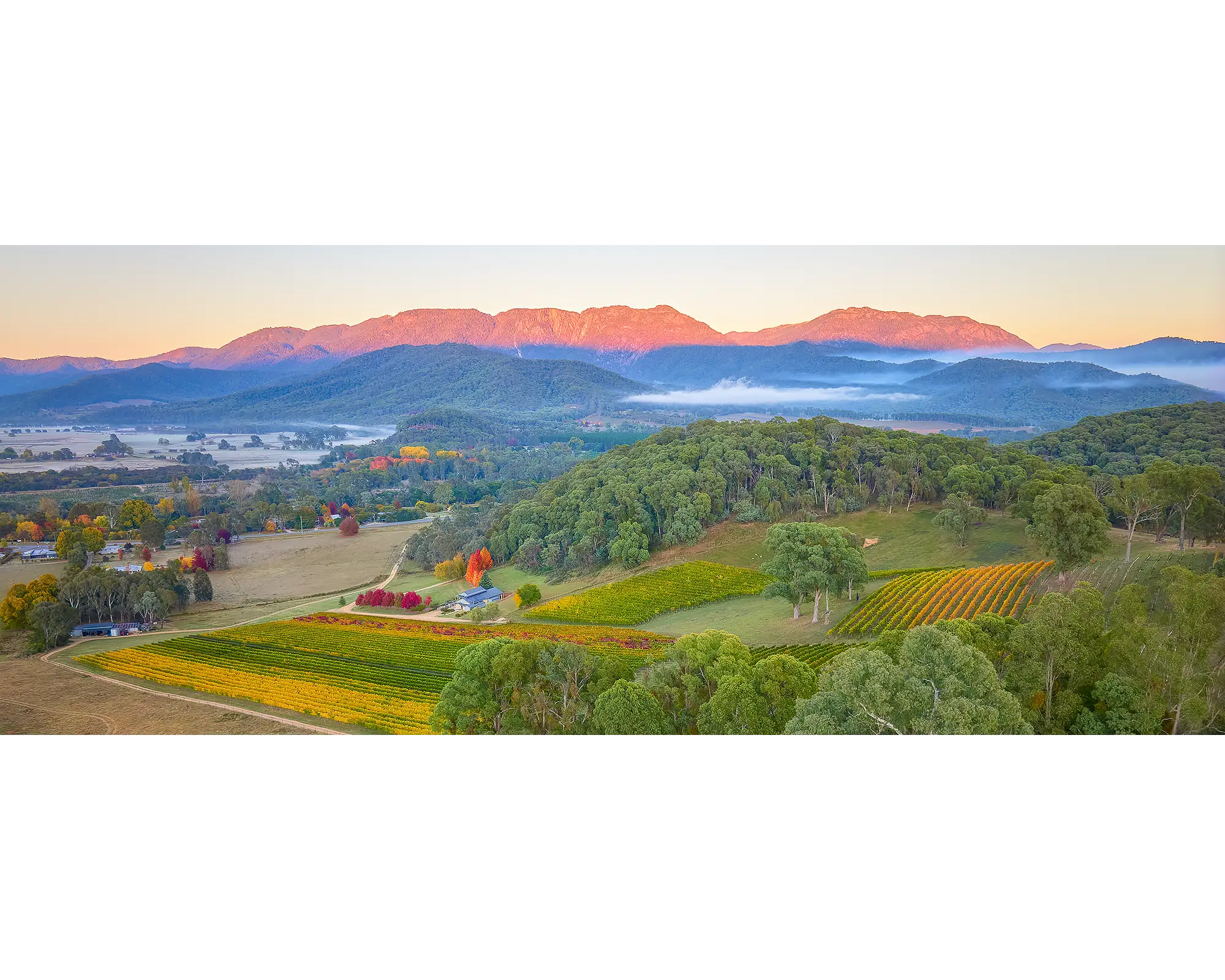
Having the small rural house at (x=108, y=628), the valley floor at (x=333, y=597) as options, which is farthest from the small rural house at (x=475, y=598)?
the small rural house at (x=108, y=628)

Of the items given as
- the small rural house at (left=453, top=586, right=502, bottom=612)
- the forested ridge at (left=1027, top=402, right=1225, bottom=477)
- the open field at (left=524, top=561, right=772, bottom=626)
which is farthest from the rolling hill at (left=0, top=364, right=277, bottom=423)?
the forested ridge at (left=1027, top=402, right=1225, bottom=477)

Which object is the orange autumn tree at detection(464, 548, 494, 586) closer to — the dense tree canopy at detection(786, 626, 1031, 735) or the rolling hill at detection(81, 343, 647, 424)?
the rolling hill at detection(81, 343, 647, 424)

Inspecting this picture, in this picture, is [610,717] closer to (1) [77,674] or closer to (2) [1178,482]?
(1) [77,674]

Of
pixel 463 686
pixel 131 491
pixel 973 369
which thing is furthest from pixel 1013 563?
pixel 131 491

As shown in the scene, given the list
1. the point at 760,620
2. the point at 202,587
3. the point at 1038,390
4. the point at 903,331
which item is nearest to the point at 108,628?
the point at 202,587

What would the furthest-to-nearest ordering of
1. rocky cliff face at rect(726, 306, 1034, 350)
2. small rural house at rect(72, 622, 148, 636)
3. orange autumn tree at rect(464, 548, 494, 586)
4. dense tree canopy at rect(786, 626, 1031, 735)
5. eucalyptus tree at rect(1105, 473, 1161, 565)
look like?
1. rocky cliff face at rect(726, 306, 1034, 350)
2. orange autumn tree at rect(464, 548, 494, 586)
3. small rural house at rect(72, 622, 148, 636)
4. eucalyptus tree at rect(1105, 473, 1161, 565)
5. dense tree canopy at rect(786, 626, 1031, 735)

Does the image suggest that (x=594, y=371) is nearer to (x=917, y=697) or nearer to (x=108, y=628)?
(x=917, y=697)

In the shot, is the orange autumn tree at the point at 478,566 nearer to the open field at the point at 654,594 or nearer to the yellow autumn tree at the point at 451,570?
the yellow autumn tree at the point at 451,570
